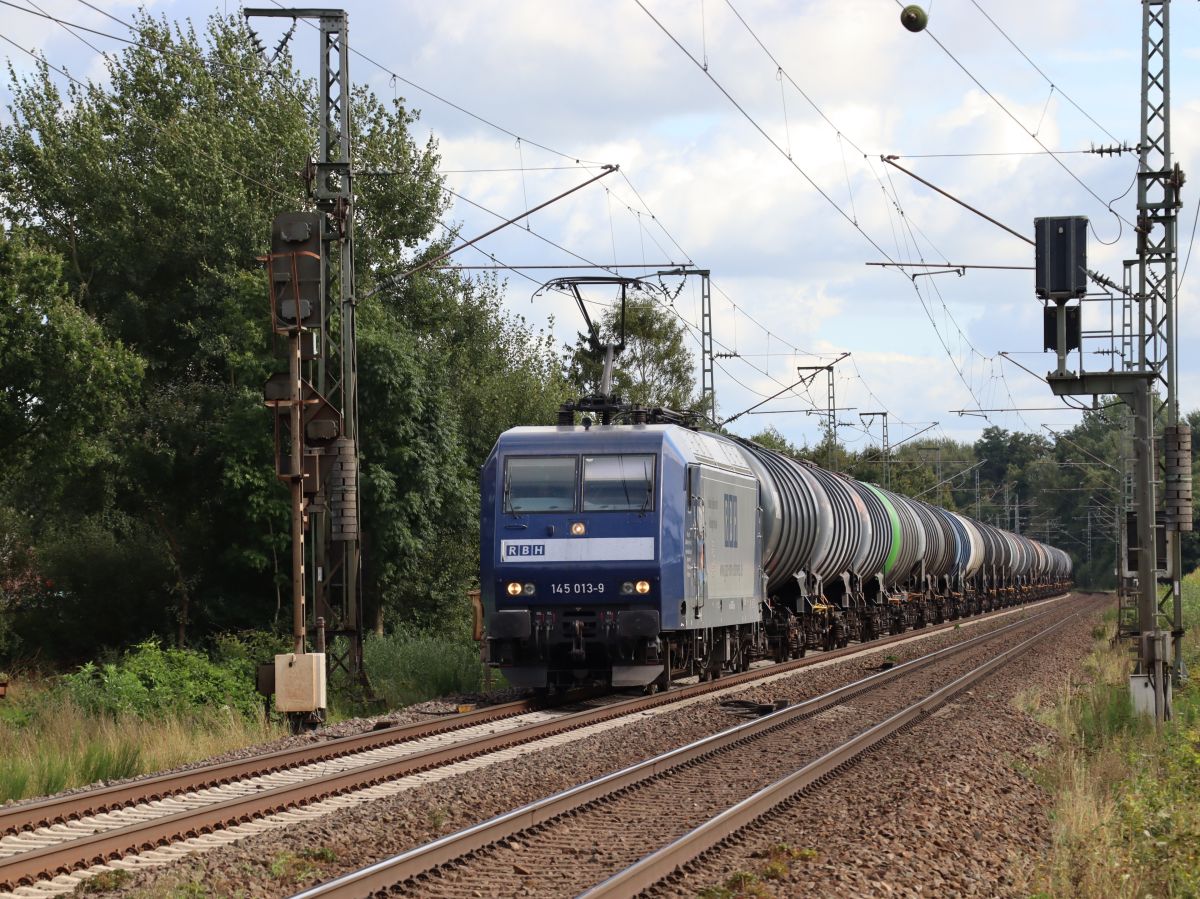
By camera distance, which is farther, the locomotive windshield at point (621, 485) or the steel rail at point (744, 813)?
the locomotive windshield at point (621, 485)

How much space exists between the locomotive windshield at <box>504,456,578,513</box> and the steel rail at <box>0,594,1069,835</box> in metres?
2.30

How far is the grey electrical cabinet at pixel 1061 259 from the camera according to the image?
16266 millimetres

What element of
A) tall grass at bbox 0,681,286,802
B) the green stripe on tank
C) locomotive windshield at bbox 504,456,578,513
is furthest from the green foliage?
the green stripe on tank

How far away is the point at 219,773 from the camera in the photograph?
38.5 ft

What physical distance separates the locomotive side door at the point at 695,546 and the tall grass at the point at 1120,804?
4.30 m

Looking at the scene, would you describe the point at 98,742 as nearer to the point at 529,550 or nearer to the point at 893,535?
the point at 529,550

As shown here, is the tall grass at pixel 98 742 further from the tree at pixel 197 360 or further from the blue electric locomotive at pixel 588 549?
the tree at pixel 197 360

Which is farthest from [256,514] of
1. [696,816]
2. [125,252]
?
[696,816]

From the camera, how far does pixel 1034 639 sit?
34.0m

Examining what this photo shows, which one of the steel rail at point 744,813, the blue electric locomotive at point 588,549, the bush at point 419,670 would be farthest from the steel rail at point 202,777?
the bush at point 419,670

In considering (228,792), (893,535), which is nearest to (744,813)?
(228,792)

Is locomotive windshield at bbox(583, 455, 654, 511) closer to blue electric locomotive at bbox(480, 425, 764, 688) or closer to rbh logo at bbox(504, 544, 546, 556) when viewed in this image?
blue electric locomotive at bbox(480, 425, 764, 688)

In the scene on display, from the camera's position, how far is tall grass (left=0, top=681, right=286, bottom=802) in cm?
1207

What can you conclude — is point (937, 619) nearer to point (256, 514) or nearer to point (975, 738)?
point (256, 514)
